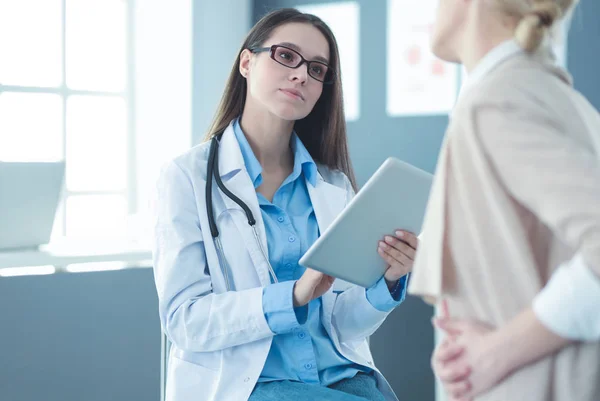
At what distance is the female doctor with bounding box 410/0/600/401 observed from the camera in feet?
2.37

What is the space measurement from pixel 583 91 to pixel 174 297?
1.96 m

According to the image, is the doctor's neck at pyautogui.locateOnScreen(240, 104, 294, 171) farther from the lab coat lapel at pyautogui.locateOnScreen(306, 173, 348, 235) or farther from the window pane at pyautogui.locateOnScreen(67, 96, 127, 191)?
the window pane at pyautogui.locateOnScreen(67, 96, 127, 191)

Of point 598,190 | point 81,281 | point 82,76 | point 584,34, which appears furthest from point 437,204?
point 82,76

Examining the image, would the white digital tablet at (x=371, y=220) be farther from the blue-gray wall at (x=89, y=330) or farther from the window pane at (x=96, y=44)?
the window pane at (x=96, y=44)

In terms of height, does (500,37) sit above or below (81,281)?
above

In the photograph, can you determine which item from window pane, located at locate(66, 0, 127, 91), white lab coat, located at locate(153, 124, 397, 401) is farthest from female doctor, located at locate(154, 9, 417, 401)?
window pane, located at locate(66, 0, 127, 91)

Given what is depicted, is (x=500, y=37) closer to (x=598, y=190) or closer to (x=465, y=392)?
(x=598, y=190)

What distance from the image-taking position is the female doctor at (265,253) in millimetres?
1514

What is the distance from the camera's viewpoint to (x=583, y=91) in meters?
2.79

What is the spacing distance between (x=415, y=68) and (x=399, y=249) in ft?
6.56

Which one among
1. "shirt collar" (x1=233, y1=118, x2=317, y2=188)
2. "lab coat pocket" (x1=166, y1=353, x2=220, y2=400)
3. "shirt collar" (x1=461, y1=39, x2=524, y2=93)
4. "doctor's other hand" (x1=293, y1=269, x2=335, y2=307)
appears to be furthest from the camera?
"shirt collar" (x1=233, y1=118, x2=317, y2=188)

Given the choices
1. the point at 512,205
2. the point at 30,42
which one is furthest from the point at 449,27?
the point at 30,42

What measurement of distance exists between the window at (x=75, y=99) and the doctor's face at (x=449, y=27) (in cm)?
248

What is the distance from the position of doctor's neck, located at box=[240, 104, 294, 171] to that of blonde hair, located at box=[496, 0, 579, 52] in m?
1.02
